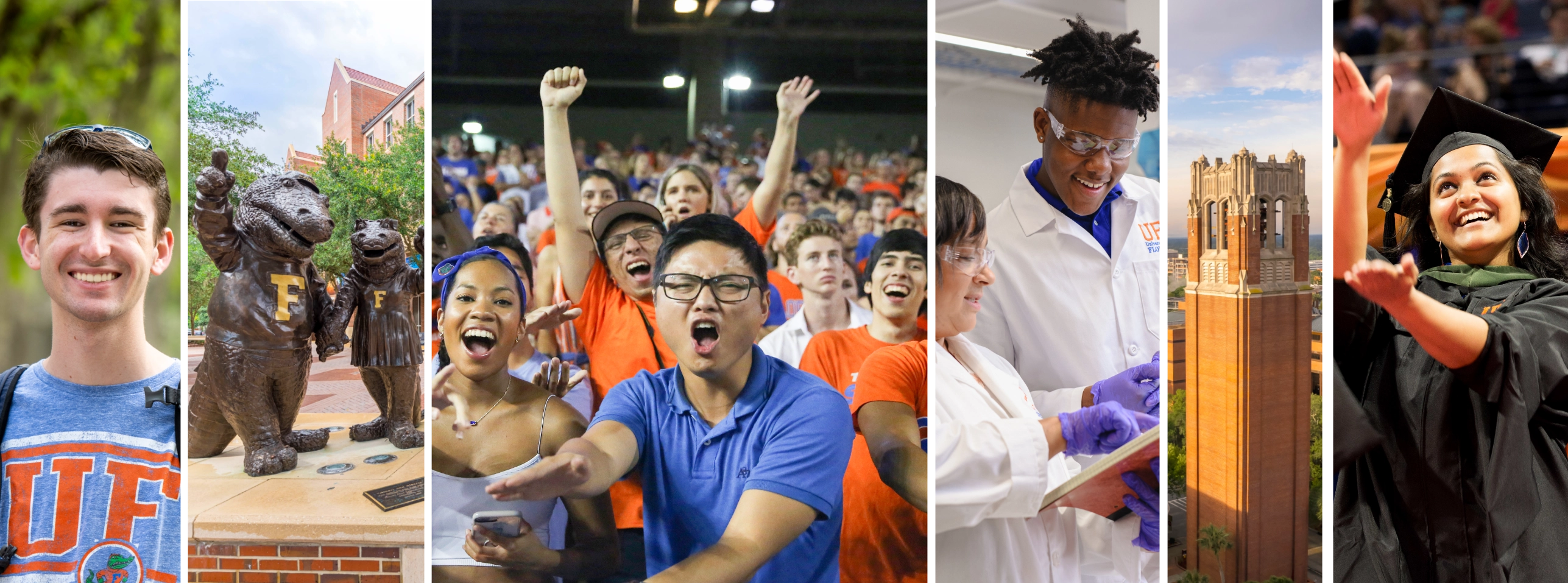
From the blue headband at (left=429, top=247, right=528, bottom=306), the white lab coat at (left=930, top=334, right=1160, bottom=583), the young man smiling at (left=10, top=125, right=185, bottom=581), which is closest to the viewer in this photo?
the young man smiling at (left=10, top=125, right=185, bottom=581)

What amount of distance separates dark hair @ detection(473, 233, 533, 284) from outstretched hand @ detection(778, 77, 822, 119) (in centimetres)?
103

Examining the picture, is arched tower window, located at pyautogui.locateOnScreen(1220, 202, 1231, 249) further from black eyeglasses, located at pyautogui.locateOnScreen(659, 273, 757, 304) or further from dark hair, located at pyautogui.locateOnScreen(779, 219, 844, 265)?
black eyeglasses, located at pyautogui.locateOnScreen(659, 273, 757, 304)

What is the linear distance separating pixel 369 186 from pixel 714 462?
1.52 meters

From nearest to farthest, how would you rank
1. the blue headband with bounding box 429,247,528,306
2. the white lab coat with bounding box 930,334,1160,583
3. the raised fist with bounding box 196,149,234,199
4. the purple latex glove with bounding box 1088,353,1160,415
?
the raised fist with bounding box 196,149,234,199 < the blue headband with bounding box 429,247,528,306 < the white lab coat with bounding box 930,334,1160,583 < the purple latex glove with bounding box 1088,353,1160,415

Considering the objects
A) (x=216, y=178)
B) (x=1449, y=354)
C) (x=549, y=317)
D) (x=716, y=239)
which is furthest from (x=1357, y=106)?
(x=216, y=178)

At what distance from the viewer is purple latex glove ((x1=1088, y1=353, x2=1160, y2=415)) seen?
303cm

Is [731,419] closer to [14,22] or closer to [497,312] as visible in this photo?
[497,312]

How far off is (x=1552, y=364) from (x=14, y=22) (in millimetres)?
5593

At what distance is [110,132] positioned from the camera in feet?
8.63

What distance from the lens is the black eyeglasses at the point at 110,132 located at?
2.62 m

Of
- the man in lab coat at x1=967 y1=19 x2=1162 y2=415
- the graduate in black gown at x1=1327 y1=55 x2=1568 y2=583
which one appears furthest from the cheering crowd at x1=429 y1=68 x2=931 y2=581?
the graduate in black gown at x1=1327 y1=55 x2=1568 y2=583

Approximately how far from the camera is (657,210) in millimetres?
2752

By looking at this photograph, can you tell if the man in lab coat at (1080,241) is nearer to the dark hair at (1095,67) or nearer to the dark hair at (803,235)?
the dark hair at (1095,67)

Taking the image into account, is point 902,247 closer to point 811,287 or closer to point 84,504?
point 811,287
